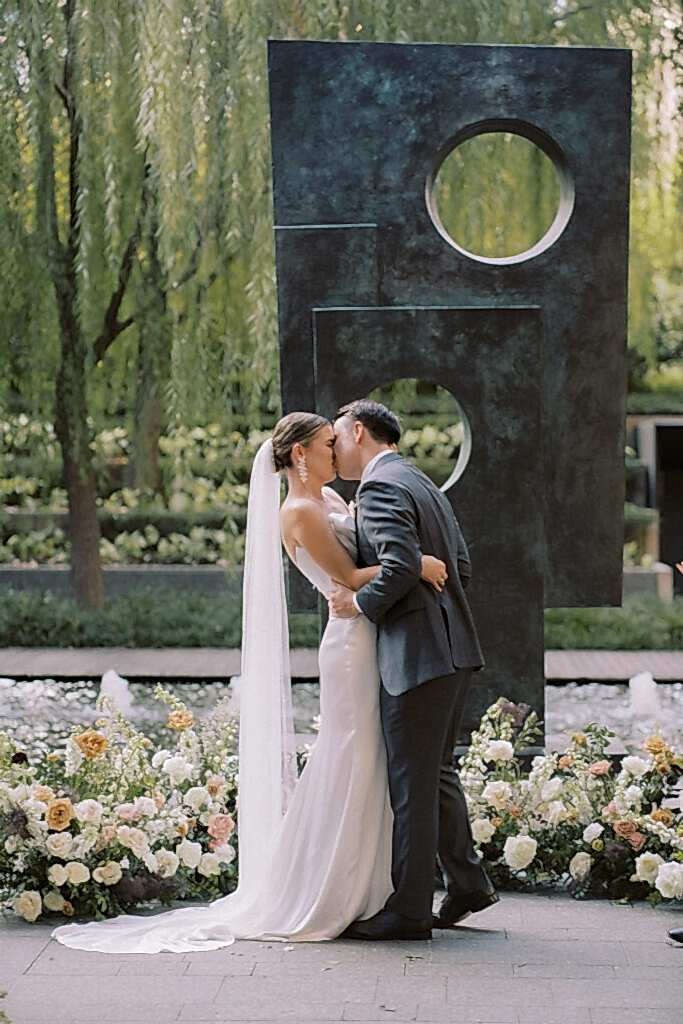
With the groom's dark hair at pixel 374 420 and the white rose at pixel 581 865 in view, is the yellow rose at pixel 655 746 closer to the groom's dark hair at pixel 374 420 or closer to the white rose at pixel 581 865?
the white rose at pixel 581 865

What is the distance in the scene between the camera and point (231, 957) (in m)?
4.53

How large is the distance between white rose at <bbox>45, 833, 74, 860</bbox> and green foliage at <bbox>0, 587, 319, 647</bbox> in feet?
21.3

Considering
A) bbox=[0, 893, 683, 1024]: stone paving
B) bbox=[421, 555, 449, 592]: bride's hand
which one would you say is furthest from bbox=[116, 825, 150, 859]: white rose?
bbox=[421, 555, 449, 592]: bride's hand

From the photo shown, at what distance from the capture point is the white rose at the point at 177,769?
17.6ft

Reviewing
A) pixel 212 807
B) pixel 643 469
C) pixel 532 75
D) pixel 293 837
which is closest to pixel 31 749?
pixel 212 807

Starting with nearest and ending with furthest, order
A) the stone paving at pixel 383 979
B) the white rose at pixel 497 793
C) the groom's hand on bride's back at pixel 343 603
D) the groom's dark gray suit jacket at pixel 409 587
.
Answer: the stone paving at pixel 383 979 < the groom's dark gray suit jacket at pixel 409 587 < the groom's hand on bride's back at pixel 343 603 < the white rose at pixel 497 793

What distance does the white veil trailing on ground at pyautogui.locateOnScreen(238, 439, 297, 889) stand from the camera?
4949 millimetres

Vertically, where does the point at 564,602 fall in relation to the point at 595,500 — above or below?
below

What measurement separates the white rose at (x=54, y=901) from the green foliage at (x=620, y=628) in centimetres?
720

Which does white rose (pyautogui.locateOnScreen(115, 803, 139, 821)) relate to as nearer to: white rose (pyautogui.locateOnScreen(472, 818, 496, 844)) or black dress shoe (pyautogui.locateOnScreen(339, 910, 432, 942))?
black dress shoe (pyautogui.locateOnScreen(339, 910, 432, 942))

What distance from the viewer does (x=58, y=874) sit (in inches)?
194

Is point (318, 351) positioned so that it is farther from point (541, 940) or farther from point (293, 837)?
point (541, 940)

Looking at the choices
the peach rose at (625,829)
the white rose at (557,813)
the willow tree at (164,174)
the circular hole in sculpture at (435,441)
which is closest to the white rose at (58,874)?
the white rose at (557,813)

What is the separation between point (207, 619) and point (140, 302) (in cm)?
263
